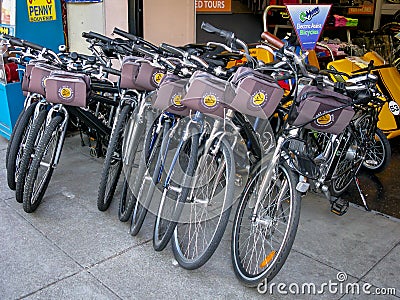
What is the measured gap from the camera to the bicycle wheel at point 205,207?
257cm

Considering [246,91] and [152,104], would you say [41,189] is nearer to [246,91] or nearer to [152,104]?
[152,104]

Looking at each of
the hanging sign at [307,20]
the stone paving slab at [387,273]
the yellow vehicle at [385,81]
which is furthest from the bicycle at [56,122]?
the yellow vehicle at [385,81]

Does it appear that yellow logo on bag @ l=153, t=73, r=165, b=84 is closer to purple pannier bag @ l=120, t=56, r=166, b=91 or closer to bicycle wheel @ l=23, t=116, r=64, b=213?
purple pannier bag @ l=120, t=56, r=166, b=91

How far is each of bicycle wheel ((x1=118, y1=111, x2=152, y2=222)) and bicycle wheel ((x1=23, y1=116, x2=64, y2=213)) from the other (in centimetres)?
52

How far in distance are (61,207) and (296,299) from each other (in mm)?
2002

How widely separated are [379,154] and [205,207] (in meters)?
2.32

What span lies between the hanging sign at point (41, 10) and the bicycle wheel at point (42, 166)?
2.02 m

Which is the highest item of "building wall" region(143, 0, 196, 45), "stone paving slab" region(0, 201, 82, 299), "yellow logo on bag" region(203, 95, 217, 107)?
"building wall" region(143, 0, 196, 45)

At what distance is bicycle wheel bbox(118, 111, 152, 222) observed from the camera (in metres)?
3.18

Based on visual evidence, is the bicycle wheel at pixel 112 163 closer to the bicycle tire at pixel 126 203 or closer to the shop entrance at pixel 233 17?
the bicycle tire at pixel 126 203

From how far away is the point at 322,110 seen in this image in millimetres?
2590

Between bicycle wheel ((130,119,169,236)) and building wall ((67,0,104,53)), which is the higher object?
building wall ((67,0,104,53))

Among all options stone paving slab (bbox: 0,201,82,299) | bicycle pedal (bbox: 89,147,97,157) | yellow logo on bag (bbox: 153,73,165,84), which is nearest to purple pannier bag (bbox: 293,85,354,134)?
yellow logo on bag (bbox: 153,73,165,84)

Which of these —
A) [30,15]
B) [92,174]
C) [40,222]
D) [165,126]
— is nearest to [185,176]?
[165,126]
